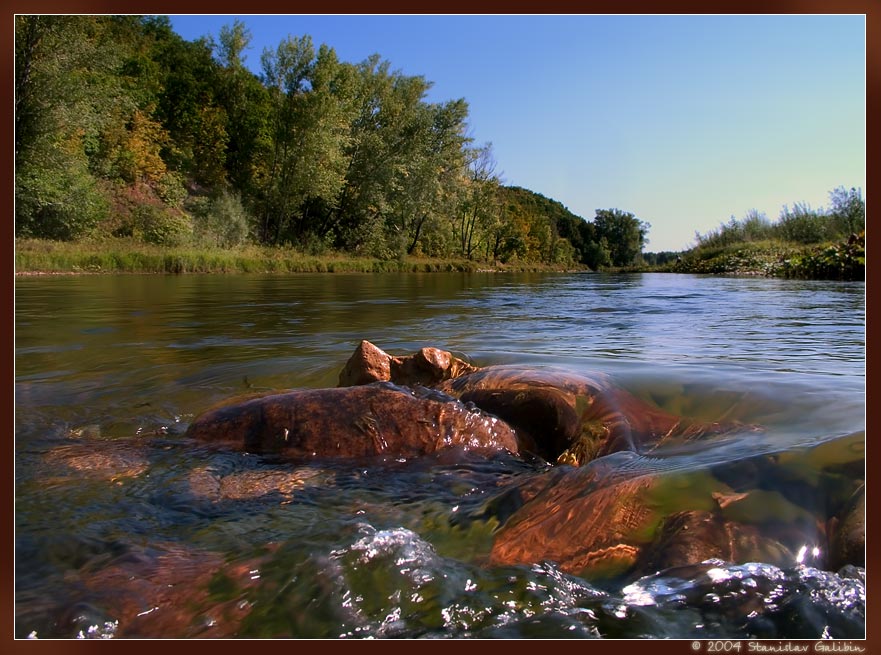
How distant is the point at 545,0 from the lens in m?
2.36

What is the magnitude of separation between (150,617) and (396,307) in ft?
35.7

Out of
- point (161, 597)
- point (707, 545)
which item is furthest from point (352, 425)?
point (707, 545)

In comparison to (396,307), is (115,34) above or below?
above

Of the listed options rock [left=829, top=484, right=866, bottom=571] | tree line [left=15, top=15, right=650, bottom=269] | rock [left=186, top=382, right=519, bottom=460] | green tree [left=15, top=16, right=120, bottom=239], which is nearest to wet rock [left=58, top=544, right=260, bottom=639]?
rock [left=186, top=382, right=519, bottom=460]

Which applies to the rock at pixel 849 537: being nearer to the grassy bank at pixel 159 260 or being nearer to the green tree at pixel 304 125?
the grassy bank at pixel 159 260

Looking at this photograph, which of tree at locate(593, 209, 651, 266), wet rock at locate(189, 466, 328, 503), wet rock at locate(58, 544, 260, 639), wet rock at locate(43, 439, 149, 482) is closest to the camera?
wet rock at locate(58, 544, 260, 639)

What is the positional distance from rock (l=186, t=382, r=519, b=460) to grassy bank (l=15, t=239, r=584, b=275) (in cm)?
2234

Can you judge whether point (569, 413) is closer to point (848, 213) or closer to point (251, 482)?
point (251, 482)

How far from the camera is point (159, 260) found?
26.8 metres

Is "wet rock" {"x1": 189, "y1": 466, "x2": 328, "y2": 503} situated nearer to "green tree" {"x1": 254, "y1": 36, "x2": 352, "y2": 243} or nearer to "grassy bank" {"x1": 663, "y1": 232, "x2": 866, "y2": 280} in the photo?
"grassy bank" {"x1": 663, "y1": 232, "x2": 866, "y2": 280}

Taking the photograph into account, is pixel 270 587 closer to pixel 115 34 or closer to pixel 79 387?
pixel 79 387

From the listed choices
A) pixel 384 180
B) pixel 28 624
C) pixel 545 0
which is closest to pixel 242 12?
pixel 545 0

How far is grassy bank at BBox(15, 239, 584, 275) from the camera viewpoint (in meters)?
23.3

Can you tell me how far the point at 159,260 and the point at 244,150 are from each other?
67.3ft
